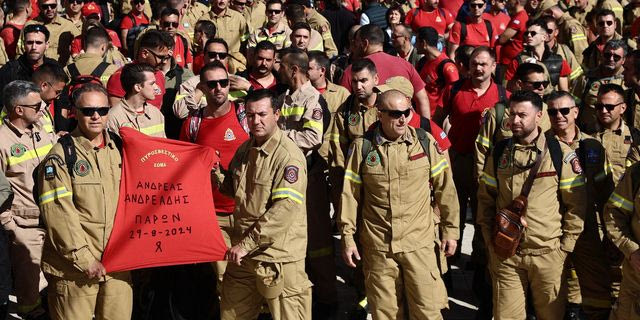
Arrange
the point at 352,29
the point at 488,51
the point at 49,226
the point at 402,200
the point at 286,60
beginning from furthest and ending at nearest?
the point at 352,29 < the point at 488,51 < the point at 286,60 < the point at 402,200 < the point at 49,226

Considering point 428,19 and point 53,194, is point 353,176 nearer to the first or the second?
point 53,194

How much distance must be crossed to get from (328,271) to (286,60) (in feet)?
6.39

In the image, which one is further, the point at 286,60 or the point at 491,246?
the point at 286,60

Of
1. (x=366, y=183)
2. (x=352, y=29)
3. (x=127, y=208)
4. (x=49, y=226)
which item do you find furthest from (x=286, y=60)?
(x=352, y=29)

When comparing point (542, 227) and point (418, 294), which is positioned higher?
point (542, 227)

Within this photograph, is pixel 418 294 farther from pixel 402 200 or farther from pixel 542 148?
pixel 542 148

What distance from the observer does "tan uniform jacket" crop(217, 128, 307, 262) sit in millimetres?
7305

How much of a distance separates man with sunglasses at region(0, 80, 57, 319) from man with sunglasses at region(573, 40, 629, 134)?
5.51 metres

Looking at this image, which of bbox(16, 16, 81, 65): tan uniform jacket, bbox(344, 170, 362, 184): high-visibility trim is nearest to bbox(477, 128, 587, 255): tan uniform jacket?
bbox(344, 170, 362, 184): high-visibility trim

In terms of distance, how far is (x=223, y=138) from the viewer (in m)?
8.51

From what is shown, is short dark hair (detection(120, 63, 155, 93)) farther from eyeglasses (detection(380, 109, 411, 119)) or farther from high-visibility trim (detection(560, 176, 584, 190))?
high-visibility trim (detection(560, 176, 584, 190))

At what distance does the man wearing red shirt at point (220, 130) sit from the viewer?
333 inches

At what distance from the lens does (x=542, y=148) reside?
25.6 feet

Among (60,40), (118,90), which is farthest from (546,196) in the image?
(60,40)
